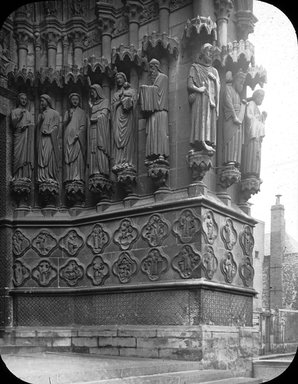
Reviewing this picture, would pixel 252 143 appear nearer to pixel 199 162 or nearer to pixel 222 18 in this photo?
pixel 199 162

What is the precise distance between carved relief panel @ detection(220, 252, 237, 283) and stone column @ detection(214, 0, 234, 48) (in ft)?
11.1

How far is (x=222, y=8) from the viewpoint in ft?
33.0

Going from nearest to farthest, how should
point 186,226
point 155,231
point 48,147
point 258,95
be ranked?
point 186,226 → point 155,231 → point 258,95 → point 48,147

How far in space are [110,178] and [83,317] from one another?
2353 mm

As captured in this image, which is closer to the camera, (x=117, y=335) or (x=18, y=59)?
(x=117, y=335)

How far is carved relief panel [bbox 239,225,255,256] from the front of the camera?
10.1 metres

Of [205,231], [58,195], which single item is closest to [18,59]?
[58,195]

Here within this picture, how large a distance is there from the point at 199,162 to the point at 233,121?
1.08 meters

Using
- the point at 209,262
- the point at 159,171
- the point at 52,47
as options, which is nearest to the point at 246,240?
the point at 209,262

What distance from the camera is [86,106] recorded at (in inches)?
432

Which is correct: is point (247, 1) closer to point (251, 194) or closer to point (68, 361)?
point (251, 194)

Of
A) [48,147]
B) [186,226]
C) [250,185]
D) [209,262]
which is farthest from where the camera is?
[48,147]

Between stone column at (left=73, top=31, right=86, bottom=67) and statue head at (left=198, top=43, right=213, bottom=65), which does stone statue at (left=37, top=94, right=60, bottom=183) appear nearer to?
stone column at (left=73, top=31, right=86, bottom=67)

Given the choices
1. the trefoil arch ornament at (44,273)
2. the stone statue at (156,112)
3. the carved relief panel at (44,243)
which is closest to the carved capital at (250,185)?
the stone statue at (156,112)
